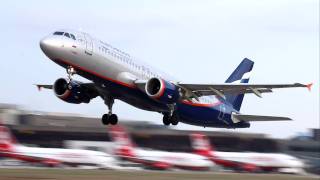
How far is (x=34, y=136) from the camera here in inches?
3093

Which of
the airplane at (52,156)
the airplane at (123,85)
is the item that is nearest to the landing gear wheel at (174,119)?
the airplane at (123,85)

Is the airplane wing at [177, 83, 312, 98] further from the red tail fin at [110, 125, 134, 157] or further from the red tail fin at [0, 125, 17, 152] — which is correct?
the red tail fin at [0, 125, 17, 152]

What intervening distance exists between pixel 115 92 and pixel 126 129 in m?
33.2

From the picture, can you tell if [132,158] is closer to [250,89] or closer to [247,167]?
[247,167]

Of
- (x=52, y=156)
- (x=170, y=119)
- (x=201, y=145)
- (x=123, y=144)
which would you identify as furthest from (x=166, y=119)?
(x=201, y=145)

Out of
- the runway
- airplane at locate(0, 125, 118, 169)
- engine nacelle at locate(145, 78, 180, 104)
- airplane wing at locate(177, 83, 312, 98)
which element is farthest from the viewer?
airplane at locate(0, 125, 118, 169)

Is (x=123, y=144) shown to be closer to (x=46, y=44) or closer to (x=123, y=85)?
(x=123, y=85)

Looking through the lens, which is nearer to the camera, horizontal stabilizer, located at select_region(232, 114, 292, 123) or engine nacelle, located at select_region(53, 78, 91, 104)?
engine nacelle, located at select_region(53, 78, 91, 104)

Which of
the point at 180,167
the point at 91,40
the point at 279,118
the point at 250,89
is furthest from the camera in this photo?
the point at 180,167

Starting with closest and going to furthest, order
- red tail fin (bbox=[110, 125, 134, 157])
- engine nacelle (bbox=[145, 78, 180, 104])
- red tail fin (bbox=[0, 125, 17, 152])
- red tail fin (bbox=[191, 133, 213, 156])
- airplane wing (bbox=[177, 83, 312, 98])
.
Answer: engine nacelle (bbox=[145, 78, 180, 104]) → airplane wing (bbox=[177, 83, 312, 98]) → red tail fin (bbox=[0, 125, 17, 152]) → red tail fin (bbox=[110, 125, 134, 157]) → red tail fin (bbox=[191, 133, 213, 156])

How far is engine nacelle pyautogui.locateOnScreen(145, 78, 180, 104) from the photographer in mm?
39312

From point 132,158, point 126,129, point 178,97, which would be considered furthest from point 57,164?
point 178,97

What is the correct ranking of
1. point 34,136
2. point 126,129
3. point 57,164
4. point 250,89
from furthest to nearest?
point 34,136
point 126,129
point 57,164
point 250,89

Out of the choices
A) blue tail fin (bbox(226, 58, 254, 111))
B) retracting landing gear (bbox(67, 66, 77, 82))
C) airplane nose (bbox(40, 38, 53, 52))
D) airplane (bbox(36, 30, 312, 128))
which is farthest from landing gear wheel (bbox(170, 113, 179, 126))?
blue tail fin (bbox(226, 58, 254, 111))
